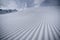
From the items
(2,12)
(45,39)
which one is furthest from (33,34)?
Answer: (2,12)

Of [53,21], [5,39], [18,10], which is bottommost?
[5,39]

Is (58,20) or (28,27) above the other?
(58,20)

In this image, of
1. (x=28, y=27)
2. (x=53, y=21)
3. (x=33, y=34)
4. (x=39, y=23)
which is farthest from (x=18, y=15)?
(x=53, y=21)

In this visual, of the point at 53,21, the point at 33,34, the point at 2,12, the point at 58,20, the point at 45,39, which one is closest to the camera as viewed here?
the point at 45,39

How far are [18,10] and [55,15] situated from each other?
0.82 metres

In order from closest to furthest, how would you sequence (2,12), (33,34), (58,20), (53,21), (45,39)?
(45,39) < (33,34) < (58,20) < (53,21) < (2,12)

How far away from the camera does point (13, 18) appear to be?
1.65 m

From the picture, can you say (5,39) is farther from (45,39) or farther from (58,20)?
(58,20)

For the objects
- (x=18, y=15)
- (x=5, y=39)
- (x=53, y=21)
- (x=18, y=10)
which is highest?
(x=18, y=10)

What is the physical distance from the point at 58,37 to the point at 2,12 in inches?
53.3

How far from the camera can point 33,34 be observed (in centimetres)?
128

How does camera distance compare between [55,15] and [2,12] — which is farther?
[2,12]

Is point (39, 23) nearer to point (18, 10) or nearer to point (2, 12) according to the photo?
point (18, 10)

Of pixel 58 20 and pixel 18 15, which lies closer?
pixel 58 20
